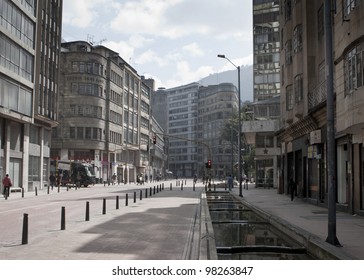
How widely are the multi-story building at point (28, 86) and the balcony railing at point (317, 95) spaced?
2323cm

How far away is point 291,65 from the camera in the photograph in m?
32.4

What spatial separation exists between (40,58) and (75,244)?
1504 inches

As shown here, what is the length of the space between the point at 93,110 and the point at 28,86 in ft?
101

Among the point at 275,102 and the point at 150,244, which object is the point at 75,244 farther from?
the point at 275,102

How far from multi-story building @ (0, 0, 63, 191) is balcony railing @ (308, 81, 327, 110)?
2323 centimetres

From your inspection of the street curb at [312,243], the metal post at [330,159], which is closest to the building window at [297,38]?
the street curb at [312,243]

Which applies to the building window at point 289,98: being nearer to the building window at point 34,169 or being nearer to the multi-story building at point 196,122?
the building window at point 34,169

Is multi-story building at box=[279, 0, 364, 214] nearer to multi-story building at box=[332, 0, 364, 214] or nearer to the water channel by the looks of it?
multi-story building at box=[332, 0, 364, 214]

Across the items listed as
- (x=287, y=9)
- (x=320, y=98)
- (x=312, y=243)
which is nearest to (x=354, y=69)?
(x=320, y=98)

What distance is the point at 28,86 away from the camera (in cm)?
4209

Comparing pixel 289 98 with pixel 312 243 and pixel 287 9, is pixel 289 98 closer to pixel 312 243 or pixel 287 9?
pixel 287 9

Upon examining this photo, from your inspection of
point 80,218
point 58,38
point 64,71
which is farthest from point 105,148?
point 80,218

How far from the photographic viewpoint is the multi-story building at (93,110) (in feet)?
233

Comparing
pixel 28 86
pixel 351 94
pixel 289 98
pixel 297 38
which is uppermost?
pixel 297 38
